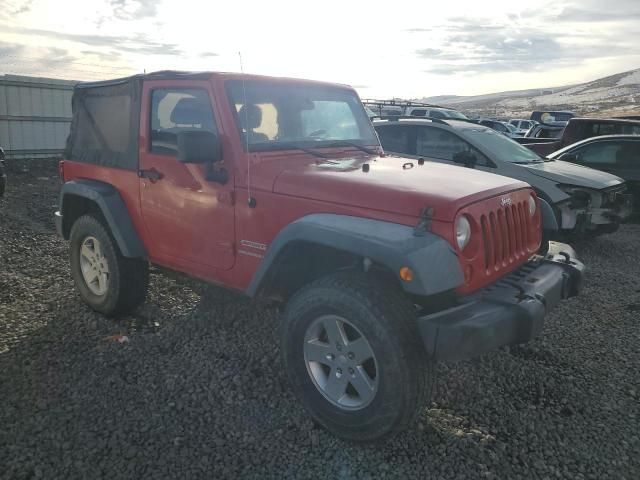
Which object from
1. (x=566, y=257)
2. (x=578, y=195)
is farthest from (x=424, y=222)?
(x=578, y=195)

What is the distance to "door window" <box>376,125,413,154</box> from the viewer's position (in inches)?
299

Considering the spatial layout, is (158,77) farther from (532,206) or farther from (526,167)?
(526,167)

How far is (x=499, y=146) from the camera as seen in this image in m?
7.31

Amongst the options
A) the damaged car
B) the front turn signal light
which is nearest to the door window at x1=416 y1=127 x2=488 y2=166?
the damaged car

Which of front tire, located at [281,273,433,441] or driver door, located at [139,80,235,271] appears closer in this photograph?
front tire, located at [281,273,433,441]

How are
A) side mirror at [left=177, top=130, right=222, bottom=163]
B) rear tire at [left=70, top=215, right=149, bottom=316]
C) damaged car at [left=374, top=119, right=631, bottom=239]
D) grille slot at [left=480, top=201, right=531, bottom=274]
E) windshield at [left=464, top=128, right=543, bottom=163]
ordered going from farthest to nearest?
windshield at [left=464, top=128, right=543, bottom=163] → damaged car at [left=374, top=119, right=631, bottom=239] → rear tire at [left=70, top=215, right=149, bottom=316] → side mirror at [left=177, top=130, right=222, bottom=163] → grille slot at [left=480, top=201, right=531, bottom=274]

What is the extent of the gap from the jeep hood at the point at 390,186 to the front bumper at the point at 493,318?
508 millimetres

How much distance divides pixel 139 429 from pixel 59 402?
2.07 feet

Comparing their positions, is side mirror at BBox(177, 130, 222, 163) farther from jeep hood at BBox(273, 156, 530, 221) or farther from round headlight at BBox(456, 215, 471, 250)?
round headlight at BBox(456, 215, 471, 250)

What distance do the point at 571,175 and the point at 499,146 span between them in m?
1.03

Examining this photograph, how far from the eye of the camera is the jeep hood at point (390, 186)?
9.05 feet

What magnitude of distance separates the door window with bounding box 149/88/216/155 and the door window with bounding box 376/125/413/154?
14.0 feet

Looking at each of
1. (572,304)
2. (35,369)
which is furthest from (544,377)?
(35,369)

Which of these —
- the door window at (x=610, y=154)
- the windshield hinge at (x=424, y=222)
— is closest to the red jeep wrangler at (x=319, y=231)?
the windshield hinge at (x=424, y=222)
